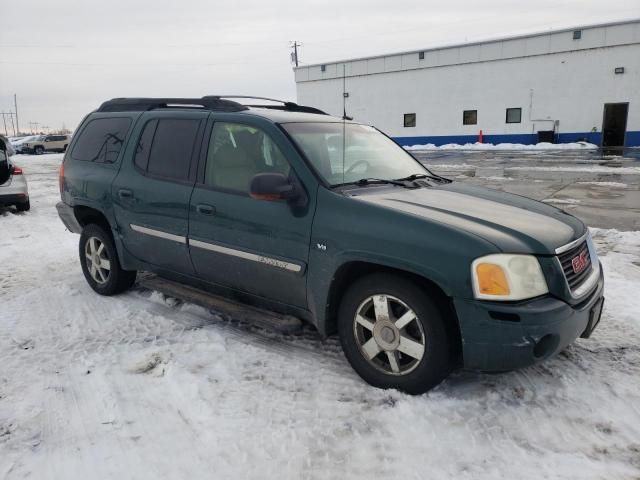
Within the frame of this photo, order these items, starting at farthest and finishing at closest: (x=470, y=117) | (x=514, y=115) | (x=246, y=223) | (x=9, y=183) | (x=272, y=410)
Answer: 1. (x=470, y=117)
2. (x=514, y=115)
3. (x=9, y=183)
4. (x=246, y=223)
5. (x=272, y=410)

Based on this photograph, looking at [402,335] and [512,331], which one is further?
[402,335]

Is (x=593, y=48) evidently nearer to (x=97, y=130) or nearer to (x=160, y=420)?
(x=97, y=130)

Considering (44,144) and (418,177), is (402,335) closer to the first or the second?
(418,177)

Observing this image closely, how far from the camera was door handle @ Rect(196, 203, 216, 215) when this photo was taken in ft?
12.6

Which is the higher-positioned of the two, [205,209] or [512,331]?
[205,209]

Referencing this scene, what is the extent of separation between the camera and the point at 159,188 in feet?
13.9

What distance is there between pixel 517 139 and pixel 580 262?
103ft

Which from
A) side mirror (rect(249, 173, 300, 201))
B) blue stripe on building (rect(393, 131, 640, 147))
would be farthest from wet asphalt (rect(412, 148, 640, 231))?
blue stripe on building (rect(393, 131, 640, 147))

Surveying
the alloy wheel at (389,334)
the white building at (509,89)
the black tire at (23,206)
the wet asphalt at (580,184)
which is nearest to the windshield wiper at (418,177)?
the alloy wheel at (389,334)

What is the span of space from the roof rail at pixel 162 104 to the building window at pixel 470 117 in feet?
103

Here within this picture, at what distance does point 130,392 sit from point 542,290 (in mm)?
2507

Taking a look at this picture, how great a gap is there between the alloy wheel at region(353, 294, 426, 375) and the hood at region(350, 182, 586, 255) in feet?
1.87

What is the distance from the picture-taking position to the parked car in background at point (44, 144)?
3838cm

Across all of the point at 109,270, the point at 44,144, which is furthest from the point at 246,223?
the point at 44,144
